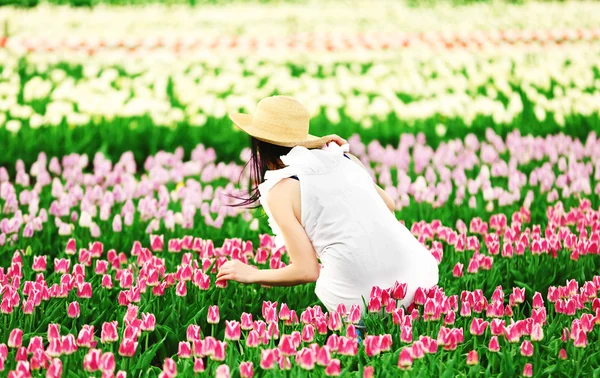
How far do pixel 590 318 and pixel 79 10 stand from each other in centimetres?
1241

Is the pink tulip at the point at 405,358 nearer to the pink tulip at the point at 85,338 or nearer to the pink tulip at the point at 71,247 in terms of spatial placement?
the pink tulip at the point at 85,338

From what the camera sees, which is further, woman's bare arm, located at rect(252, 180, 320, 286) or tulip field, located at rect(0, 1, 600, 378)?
woman's bare arm, located at rect(252, 180, 320, 286)

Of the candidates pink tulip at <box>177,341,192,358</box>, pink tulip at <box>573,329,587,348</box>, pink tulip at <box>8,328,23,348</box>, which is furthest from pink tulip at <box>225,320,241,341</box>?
pink tulip at <box>573,329,587,348</box>

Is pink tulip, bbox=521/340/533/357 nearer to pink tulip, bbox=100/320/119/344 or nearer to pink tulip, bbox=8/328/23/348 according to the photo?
pink tulip, bbox=100/320/119/344

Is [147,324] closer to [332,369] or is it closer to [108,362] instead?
[108,362]

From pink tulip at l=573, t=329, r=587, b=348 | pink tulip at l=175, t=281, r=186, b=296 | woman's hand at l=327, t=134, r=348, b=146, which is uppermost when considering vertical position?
woman's hand at l=327, t=134, r=348, b=146

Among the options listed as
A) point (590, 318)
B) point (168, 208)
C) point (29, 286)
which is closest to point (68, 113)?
point (168, 208)

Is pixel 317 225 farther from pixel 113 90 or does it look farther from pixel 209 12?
pixel 209 12

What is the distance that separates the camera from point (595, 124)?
6340 millimetres

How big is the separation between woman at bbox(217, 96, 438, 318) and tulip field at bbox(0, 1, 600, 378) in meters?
0.10

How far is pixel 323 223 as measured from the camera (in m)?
2.97

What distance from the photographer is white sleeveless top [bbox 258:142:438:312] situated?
2.95 metres

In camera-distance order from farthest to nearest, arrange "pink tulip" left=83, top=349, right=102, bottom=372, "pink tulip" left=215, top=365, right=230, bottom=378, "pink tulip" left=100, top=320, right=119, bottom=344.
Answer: "pink tulip" left=100, top=320, right=119, bottom=344, "pink tulip" left=83, top=349, right=102, bottom=372, "pink tulip" left=215, top=365, right=230, bottom=378

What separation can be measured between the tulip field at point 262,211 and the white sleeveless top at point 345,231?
101mm
